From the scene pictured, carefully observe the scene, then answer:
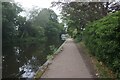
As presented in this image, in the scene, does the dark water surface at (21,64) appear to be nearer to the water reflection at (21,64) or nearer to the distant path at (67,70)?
the water reflection at (21,64)

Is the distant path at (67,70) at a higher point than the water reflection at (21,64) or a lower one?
higher

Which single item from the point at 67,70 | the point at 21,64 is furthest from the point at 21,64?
the point at 67,70

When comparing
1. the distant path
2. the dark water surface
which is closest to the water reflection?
the dark water surface

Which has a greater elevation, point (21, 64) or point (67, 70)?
point (67, 70)

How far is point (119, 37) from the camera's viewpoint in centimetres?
691

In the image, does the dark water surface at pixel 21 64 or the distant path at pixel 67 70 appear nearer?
the distant path at pixel 67 70

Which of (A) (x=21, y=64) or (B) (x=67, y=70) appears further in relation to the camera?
(A) (x=21, y=64)

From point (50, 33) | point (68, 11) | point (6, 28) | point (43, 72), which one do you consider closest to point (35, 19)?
point (50, 33)

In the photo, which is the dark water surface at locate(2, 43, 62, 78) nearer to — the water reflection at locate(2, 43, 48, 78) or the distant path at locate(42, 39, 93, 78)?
the water reflection at locate(2, 43, 48, 78)

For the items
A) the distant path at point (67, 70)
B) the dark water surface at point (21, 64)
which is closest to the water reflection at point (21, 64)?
the dark water surface at point (21, 64)

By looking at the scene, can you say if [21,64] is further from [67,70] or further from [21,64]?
[67,70]

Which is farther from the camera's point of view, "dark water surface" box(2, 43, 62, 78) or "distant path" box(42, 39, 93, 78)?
"dark water surface" box(2, 43, 62, 78)

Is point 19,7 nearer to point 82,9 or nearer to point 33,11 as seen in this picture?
point 33,11

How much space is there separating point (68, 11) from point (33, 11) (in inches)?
1474
